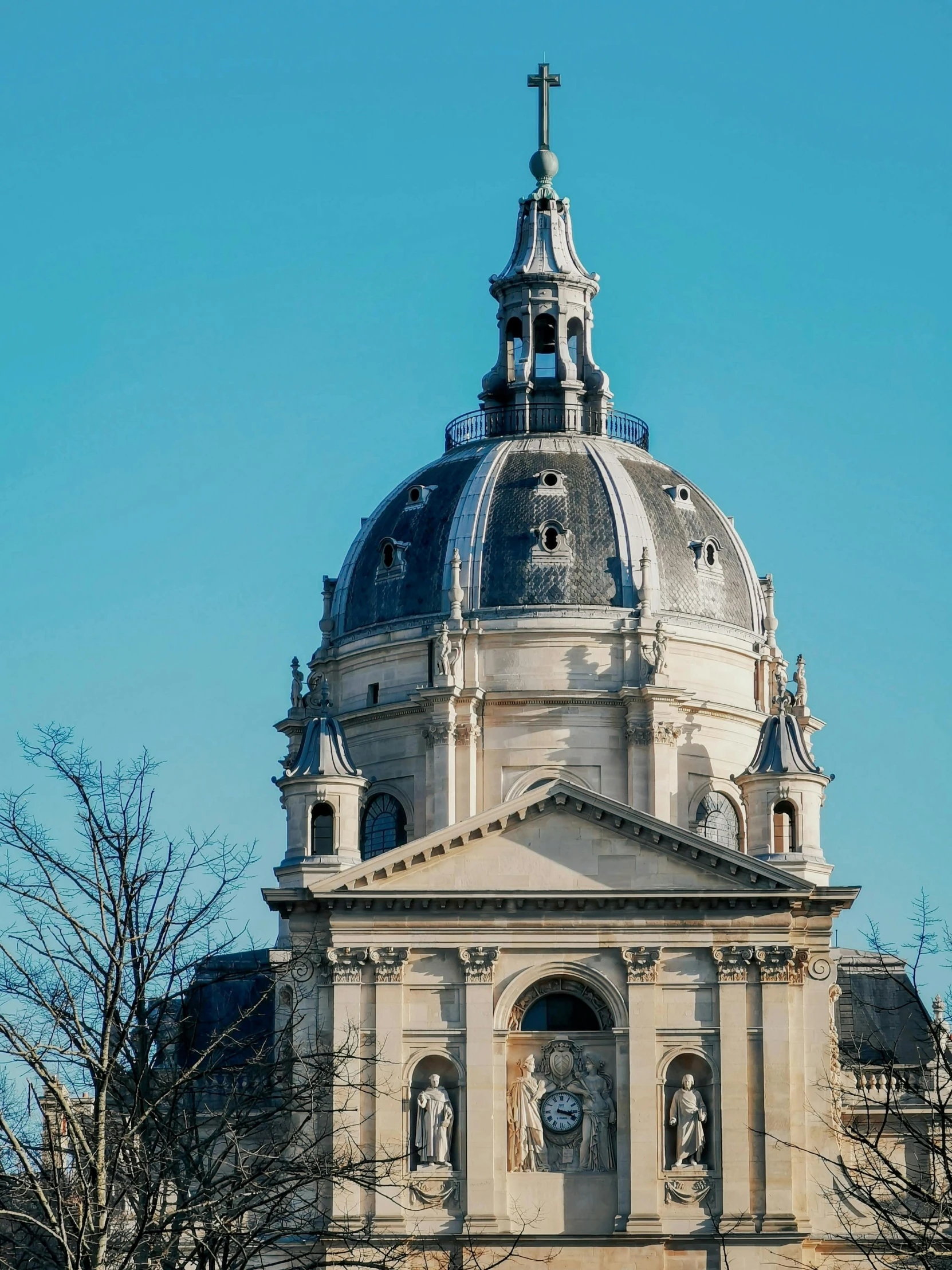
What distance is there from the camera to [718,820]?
297ft

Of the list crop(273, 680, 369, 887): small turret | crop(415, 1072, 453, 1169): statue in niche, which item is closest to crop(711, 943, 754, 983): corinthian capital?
crop(415, 1072, 453, 1169): statue in niche

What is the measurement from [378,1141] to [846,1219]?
1164cm

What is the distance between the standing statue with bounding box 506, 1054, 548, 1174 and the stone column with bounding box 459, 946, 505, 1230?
0.46 m

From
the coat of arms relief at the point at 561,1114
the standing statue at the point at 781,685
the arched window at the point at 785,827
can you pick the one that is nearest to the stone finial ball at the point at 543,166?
the standing statue at the point at 781,685

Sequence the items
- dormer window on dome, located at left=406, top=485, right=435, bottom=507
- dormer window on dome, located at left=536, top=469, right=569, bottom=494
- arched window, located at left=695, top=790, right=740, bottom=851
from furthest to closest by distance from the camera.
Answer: dormer window on dome, located at left=406, top=485, right=435, bottom=507 < dormer window on dome, located at left=536, top=469, right=569, bottom=494 < arched window, located at left=695, top=790, right=740, bottom=851

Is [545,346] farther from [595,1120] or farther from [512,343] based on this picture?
[595,1120]

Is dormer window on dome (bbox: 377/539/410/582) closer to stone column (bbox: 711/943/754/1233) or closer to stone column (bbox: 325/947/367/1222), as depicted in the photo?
stone column (bbox: 325/947/367/1222)

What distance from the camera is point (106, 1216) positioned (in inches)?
1660

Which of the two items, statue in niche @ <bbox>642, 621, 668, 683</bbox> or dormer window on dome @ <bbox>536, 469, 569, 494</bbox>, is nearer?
statue in niche @ <bbox>642, 621, 668, 683</bbox>

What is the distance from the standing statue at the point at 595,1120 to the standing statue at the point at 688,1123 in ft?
5.19

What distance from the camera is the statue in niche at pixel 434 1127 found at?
254 feet

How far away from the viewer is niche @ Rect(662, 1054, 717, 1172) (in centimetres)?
7738

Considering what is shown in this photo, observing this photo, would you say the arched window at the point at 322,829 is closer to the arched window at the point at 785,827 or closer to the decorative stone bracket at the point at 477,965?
the decorative stone bracket at the point at 477,965

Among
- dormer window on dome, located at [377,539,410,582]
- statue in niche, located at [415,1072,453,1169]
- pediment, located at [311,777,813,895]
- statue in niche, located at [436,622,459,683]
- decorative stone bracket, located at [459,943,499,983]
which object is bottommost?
statue in niche, located at [415,1072,453,1169]
